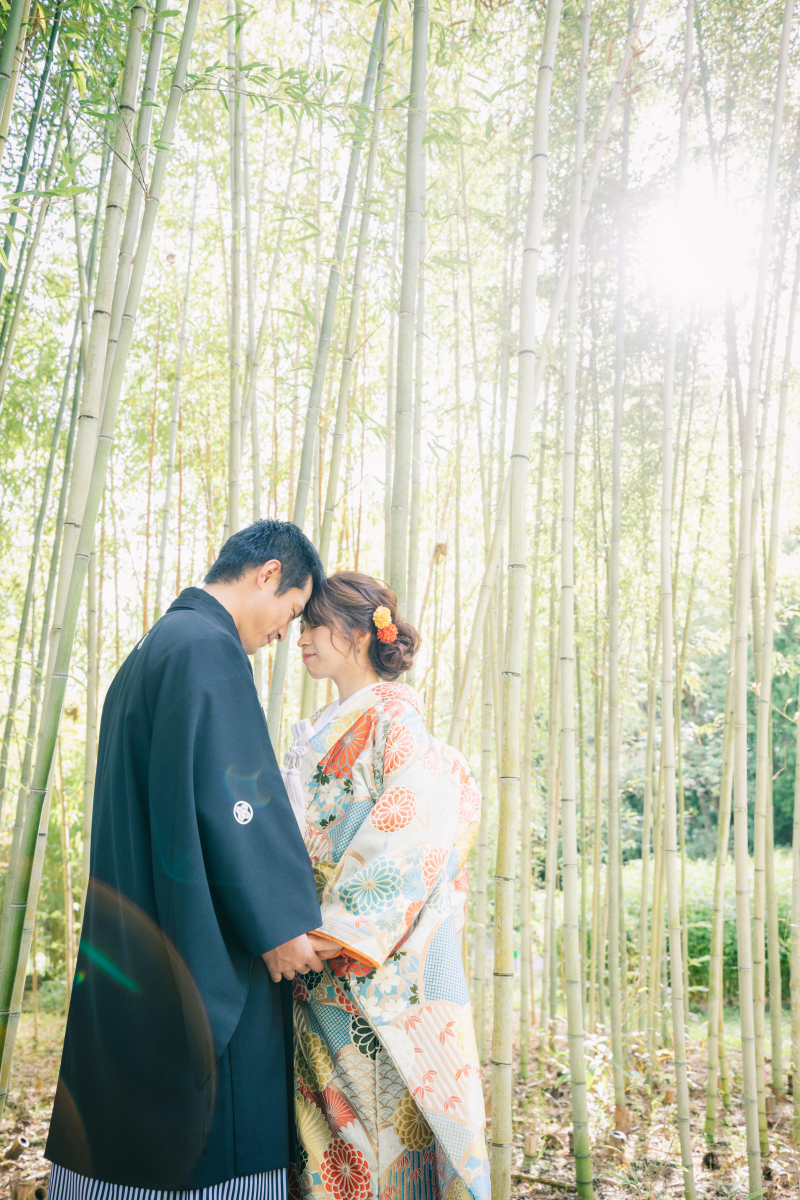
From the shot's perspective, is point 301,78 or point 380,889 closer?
point 380,889

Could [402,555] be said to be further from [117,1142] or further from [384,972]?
[117,1142]

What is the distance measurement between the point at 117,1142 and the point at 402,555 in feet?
3.86

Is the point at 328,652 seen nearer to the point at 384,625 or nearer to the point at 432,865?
the point at 384,625

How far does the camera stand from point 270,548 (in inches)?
56.5

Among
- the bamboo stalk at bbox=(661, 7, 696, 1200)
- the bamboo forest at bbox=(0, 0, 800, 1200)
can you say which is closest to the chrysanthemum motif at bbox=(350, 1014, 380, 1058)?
the bamboo forest at bbox=(0, 0, 800, 1200)

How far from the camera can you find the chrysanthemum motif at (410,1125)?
1.28 meters

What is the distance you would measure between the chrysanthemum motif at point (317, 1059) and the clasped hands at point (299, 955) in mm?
159

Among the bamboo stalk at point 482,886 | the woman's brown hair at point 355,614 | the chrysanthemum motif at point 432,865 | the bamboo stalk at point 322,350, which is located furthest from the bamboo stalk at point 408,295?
the bamboo stalk at point 482,886

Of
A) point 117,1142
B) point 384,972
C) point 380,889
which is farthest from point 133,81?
point 117,1142

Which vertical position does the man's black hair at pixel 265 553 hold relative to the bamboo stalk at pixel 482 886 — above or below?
above

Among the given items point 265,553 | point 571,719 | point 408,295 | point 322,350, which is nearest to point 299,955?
point 265,553

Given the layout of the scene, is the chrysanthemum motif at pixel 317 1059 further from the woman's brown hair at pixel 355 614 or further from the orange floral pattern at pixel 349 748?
the woman's brown hair at pixel 355 614

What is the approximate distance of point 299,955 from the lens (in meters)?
1.21

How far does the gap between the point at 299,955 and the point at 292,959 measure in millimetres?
14
